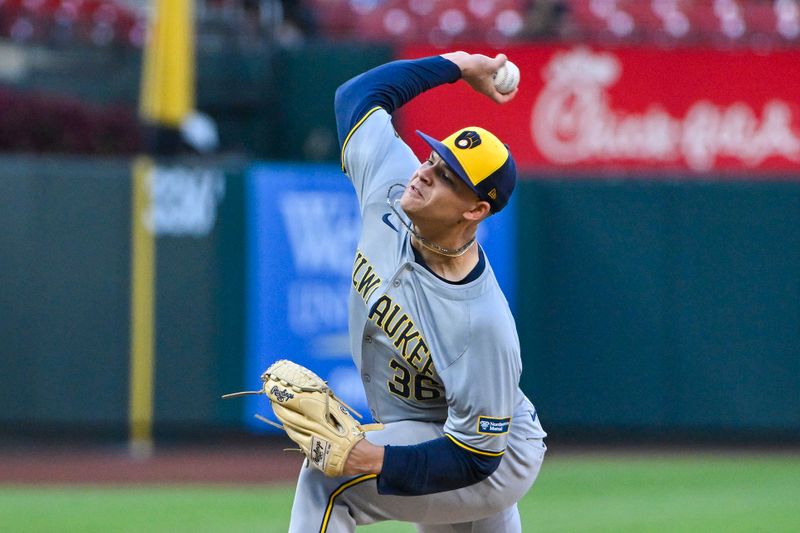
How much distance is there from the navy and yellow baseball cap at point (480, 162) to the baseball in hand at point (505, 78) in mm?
554

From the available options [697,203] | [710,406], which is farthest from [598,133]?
[710,406]

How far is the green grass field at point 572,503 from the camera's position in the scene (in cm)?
694

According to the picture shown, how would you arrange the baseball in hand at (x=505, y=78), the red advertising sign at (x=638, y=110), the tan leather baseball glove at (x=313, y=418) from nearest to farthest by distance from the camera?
the tan leather baseball glove at (x=313, y=418)
the baseball in hand at (x=505, y=78)
the red advertising sign at (x=638, y=110)

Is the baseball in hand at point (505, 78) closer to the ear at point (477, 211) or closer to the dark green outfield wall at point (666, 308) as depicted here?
the ear at point (477, 211)

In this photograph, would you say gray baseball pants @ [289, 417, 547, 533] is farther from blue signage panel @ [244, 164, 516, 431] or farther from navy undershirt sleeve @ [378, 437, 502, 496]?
blue signage panel @ [244, 164, 516, 431]

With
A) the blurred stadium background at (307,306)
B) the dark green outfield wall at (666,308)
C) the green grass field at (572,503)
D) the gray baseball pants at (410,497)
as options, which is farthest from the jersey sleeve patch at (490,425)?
the dark green outfield wall at (666,308)

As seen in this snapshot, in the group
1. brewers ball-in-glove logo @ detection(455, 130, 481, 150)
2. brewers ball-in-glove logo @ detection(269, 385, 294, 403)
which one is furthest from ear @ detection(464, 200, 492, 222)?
brewers ball-in-glove logo @ detection(269, 385, 294, 403)

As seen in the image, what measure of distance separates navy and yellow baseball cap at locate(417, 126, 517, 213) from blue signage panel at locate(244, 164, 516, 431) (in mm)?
6130

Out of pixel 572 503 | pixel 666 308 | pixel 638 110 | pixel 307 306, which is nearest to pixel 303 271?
pixel 307 306

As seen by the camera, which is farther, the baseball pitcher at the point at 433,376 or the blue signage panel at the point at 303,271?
the blue signage panel at the point at 303,271

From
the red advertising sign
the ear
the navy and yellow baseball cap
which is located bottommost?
the ear

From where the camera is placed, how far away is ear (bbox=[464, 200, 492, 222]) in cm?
365

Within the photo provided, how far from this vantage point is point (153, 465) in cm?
942

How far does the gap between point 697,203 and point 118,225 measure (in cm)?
443
